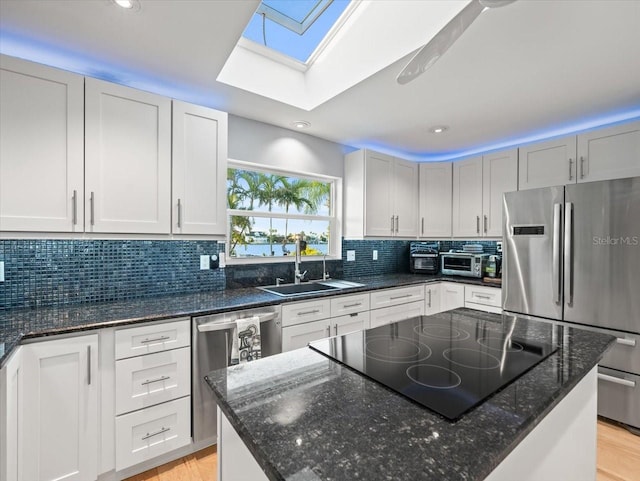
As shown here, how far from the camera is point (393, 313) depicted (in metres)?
3.05

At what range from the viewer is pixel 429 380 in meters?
0.92

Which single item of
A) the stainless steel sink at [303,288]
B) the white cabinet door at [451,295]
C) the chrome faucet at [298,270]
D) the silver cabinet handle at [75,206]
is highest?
the silver cabinet handle at [75,206]

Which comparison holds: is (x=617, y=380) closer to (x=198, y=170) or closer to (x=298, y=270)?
(x=298, y=270)

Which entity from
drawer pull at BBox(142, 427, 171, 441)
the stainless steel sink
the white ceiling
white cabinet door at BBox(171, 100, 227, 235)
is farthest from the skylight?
drawer pull at BBox(142, 427, 171, 441)

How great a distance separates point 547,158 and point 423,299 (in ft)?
5.95

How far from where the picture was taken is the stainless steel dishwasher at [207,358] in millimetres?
1880

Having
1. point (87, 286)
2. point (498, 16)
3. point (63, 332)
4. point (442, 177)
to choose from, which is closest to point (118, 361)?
point (63, 332)

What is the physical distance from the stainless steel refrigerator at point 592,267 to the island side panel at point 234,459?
267cm

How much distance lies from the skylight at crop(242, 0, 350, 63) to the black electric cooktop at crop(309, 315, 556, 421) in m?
2.04

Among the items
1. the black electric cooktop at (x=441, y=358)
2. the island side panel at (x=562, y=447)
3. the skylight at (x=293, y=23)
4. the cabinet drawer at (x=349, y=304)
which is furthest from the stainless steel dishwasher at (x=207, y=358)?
the skylight at (x=293, y=23)

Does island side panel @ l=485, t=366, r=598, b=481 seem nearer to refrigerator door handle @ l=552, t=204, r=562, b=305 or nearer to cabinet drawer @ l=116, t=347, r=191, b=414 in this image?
refrigerator door handle @ l=552, t=204, r=562, b=305

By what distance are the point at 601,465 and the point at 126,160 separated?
3481mm

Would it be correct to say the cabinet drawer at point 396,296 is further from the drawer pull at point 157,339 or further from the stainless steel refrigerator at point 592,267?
the drawer pull at point 157,339

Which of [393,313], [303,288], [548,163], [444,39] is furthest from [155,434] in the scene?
[548,163]
